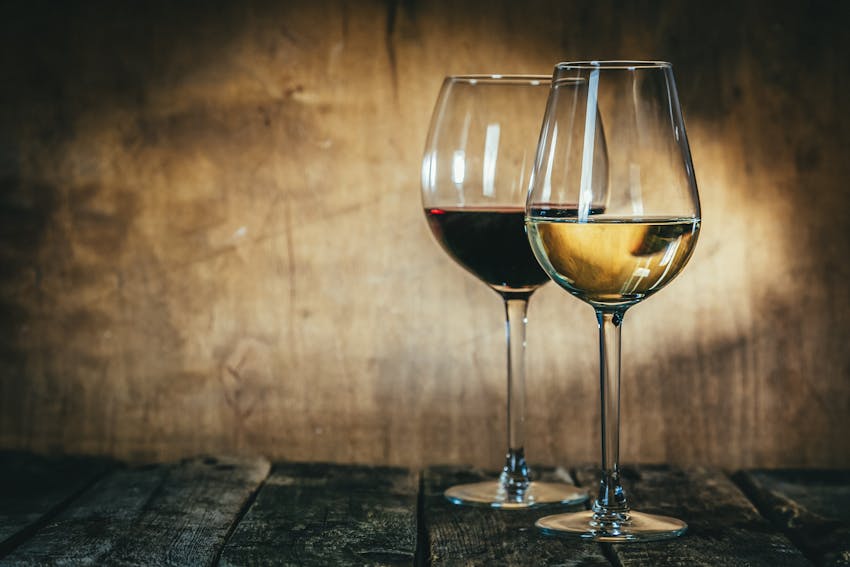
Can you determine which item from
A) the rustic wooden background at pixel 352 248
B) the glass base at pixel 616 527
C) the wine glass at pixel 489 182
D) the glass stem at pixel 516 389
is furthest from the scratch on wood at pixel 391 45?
the glass base at pixel 616 527

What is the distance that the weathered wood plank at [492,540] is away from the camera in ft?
2.93

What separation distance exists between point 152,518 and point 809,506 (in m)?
0.57

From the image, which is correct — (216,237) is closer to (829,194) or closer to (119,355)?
(119,355)

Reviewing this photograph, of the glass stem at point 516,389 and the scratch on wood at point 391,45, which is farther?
the scratch on wood at point 391,45

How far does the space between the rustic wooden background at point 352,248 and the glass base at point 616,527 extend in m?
0.31

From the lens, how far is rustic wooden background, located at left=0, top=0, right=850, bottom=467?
125 centimetres

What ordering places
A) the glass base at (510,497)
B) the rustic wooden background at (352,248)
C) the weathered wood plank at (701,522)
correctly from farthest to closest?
the rustic wooden background at (352,248), the glass base at (510,497), the weathered wood plank at (701,522)

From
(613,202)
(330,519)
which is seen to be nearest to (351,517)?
(330,519)

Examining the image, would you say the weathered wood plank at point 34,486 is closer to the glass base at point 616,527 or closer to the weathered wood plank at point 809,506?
the glass base at point 616,527

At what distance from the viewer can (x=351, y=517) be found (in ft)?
3.32

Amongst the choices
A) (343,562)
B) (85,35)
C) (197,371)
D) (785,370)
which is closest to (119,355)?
(197,371)

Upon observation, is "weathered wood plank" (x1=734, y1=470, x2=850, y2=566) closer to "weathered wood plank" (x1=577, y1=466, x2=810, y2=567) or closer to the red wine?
"weathered wood plank" (x1=577, y1=466, x2=810, y2=567)

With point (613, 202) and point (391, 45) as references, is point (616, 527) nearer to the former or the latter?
point (613, 202)

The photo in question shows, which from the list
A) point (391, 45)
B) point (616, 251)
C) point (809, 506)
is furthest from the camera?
point (391, 45)
